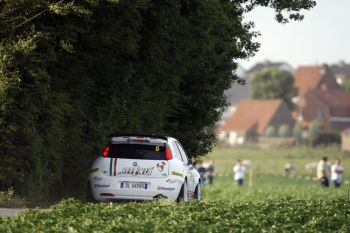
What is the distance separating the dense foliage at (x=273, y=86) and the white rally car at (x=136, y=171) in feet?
488

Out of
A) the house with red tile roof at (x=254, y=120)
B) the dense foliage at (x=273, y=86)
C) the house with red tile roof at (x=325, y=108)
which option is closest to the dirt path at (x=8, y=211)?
the dense foliage at (x=273, y=86)

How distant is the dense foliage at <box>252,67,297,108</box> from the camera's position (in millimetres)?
173925

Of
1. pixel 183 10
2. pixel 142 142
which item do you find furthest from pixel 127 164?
pixel 183 10

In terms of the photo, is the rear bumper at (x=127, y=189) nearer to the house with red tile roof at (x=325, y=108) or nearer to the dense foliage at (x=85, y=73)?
the dense foliage at (x=85, y=73)

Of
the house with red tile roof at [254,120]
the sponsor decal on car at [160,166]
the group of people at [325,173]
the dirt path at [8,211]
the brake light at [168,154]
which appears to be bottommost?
the dirt path at [8,211]

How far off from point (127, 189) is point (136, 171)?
399 millimetres

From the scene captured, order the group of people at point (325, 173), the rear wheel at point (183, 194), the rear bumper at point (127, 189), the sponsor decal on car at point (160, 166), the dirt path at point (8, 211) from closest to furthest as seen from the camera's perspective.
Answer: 1. the dirt path at point (8, 211)
2. the rear bumper at point (127, 189)
3. the sponsor decal on car at point (160, 166)
4. the rear wheel at point (183, 194)
5. the group of people at point (325, 173)

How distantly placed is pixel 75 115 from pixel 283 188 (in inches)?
1256

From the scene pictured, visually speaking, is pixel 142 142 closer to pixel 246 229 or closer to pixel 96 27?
pixel 96 27

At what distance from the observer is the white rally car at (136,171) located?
2323 centimetres

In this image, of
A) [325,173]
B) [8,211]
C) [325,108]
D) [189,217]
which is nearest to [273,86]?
[325,108]

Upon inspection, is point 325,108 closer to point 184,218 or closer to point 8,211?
point 8,211

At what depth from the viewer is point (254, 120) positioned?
189 metres

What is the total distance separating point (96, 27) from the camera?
26.7m
